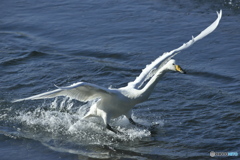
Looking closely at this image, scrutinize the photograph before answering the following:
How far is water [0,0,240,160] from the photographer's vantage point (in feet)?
29.3

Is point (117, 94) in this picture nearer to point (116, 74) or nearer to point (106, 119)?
point (106, 119)

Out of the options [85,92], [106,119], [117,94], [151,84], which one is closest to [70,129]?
[106,119]

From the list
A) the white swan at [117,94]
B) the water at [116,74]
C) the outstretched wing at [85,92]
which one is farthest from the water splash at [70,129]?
the outstretched wing at [85,92]

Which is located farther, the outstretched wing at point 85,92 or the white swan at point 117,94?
the white swan at point 117,94

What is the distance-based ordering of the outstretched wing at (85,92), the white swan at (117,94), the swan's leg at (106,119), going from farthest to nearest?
the swan's leg at (106,119), the white swan at (117,94), the outstretched wing at (85,92)

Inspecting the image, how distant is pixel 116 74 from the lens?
1225 centimetres

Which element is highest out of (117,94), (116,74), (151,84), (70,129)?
(151,84)

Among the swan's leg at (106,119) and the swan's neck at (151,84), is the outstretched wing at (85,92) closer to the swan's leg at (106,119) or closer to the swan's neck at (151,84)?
the swan's leg at (106,119)

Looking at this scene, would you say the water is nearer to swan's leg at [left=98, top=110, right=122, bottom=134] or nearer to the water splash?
the water splash

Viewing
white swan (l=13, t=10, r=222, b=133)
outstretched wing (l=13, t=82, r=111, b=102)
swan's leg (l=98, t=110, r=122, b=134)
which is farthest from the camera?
→ swan's leg (l=98, t=110, r=122, b=134)

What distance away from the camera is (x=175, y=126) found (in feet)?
31.2

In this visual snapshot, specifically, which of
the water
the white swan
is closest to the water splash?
the water

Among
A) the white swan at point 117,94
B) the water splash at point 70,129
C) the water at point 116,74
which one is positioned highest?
the white swan at point 117,94

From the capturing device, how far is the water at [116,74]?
8.95 metres
